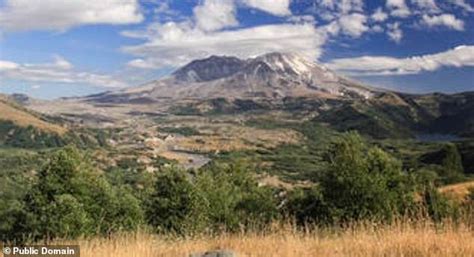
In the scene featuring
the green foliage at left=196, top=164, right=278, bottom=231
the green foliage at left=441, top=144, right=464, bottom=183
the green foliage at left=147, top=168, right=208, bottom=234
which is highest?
the green foliage at left=147, top=168, right=208, bottom=234

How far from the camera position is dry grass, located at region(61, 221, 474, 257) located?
470 inches

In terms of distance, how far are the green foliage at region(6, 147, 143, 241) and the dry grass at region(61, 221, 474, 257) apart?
87.6 feet

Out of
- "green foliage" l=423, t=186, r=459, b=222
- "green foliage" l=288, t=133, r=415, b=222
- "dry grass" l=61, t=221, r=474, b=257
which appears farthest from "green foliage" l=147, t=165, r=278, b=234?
"dry grass" l=61, t=221, r=474, b=257

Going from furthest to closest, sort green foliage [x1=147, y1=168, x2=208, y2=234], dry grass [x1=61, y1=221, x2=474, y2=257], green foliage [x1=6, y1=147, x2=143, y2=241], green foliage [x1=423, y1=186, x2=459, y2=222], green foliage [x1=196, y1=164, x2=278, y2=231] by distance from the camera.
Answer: green foliage [x1=196, y1=164, x2=278, y2=231] < green foliage [x1=147, y1=168, x2=208, y2=234] < green foliage [x1=6, y1=147, x2=143, y2=241] < green foliage [x1=423, y1=186, x2=459, y2=222] < dry grass [x1=61, y1=221, x2=474, y2=257]

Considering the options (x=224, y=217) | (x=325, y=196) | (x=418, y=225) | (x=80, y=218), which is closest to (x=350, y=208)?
(x=325, y=196)

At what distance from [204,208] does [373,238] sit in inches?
1698

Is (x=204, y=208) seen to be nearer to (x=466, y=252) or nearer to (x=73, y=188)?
(x=73, y=188)

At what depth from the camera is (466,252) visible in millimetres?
11297

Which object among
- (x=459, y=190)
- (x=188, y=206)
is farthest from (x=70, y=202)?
(x=459, y=190)

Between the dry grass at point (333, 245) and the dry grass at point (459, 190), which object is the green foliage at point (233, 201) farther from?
the dry grass at point (333, 245)

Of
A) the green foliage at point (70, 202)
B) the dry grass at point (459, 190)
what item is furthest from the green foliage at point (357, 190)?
the dry grass at point (459, 190)

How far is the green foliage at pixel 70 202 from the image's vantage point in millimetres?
42469

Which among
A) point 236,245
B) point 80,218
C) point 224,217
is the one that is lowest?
point 224,217

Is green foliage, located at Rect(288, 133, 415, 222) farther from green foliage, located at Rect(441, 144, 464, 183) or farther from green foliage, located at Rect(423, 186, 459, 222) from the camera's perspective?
green foliage, located at Rect(441, 144, 464, 183)
